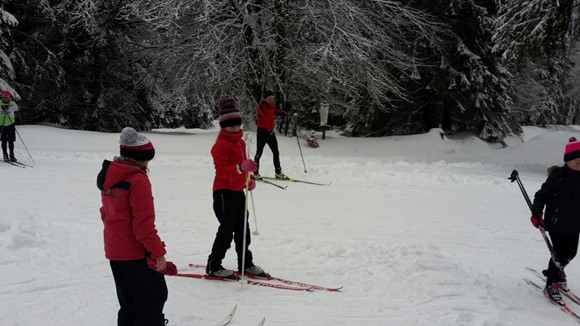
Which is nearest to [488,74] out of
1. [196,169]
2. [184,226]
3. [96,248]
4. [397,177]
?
[397,177]

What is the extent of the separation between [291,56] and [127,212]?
41.1ft

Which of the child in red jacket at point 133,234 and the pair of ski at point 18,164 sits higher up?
the child in red jacket at point 133,234

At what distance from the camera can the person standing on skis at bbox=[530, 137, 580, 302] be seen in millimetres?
4238

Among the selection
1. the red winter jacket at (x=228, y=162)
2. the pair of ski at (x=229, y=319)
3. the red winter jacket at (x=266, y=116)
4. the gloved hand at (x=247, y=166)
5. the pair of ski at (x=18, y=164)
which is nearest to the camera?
the pair of ski at (x=229, y=319)

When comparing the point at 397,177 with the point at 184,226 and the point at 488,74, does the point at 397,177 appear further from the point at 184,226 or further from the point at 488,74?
the point at 488,74

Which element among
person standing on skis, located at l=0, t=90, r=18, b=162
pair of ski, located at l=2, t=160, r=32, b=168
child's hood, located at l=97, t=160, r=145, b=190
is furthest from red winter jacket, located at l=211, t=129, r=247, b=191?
person standing on skis, located at l=0, t=90, r=18, b=162

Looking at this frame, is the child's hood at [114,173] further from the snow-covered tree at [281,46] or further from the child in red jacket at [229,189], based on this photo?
the snow-covered tree at [281,46]

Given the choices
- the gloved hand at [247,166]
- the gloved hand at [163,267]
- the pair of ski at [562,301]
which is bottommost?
the pair of ski at [562,301]

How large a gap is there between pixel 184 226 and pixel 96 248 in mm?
1386

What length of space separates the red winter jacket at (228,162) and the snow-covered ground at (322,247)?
3.41 ft

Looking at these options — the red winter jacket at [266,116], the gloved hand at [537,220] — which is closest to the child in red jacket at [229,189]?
the gloved hand at [537,220]

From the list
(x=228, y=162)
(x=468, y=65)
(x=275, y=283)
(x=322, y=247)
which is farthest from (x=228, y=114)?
(x=468, y=65)

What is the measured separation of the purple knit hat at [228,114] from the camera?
14.8ft

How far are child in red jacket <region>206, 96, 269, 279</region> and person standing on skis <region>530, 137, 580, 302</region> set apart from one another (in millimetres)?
2911
